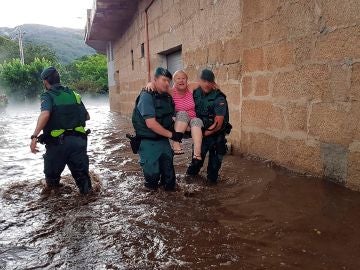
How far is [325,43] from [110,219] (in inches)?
116

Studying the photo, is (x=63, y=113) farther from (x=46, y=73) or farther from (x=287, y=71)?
(x=287, y=71)

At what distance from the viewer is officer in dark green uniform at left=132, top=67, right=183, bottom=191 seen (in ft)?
12.4

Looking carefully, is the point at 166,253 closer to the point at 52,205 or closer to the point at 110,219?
the point at 110,219

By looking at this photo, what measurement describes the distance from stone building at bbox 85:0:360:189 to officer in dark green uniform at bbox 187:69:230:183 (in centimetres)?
101

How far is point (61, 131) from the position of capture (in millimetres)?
3990

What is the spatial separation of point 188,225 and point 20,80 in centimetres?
3274

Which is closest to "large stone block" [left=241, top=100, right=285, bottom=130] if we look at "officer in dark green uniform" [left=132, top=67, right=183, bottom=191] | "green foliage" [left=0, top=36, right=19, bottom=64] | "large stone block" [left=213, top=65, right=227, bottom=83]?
"large stone block" [left=213, top=65, right=227, bottom=83]

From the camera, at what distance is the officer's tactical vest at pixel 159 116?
3.89 m

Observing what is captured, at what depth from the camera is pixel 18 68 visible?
104 ft

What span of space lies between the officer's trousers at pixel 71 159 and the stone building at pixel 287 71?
8.47 ft

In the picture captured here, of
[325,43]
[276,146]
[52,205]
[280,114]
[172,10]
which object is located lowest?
[52,205]

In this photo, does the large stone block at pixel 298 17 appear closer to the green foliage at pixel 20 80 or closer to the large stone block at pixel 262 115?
the large stone block at pixel 262 115

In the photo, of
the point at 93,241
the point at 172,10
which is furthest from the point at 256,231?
the point at 172,10

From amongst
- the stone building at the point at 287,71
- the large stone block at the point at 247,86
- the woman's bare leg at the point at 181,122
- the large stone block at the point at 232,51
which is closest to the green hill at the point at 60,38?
the stone building at the point at 287,71
